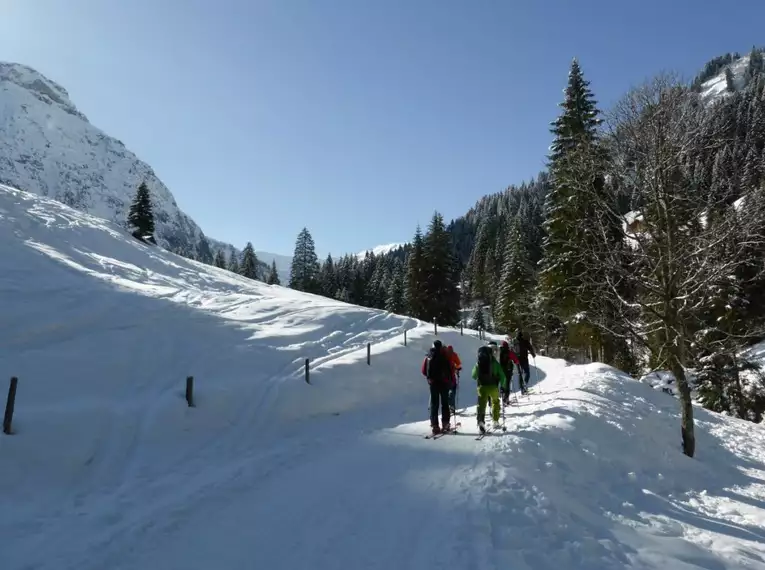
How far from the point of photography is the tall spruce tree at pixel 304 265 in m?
65.2

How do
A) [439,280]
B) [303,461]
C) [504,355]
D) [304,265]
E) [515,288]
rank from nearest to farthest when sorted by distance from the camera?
[303,461]
[504,355]
[515,288]
[439,280]
[304,265]

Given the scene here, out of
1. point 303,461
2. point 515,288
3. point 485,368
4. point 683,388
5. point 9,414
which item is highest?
point 515,288

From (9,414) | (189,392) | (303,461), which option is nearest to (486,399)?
(303,461)

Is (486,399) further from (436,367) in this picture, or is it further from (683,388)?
(683,388)

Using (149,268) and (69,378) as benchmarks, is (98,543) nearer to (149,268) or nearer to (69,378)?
(69,378)

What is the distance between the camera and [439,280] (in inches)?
1690

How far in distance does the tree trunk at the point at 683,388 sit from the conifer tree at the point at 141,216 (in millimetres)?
45453

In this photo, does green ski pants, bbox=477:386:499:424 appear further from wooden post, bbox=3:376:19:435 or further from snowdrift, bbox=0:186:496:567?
wooden post, bbox=3:376:19:435

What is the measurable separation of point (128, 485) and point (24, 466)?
1.79 m

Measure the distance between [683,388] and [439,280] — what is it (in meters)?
31.6

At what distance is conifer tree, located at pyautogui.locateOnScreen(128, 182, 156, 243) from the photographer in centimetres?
4478

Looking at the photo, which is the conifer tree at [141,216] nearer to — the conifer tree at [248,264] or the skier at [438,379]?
the conifer tree at [248,264]

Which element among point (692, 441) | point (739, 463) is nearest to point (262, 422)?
point (692, 441)

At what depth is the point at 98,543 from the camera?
556cm
